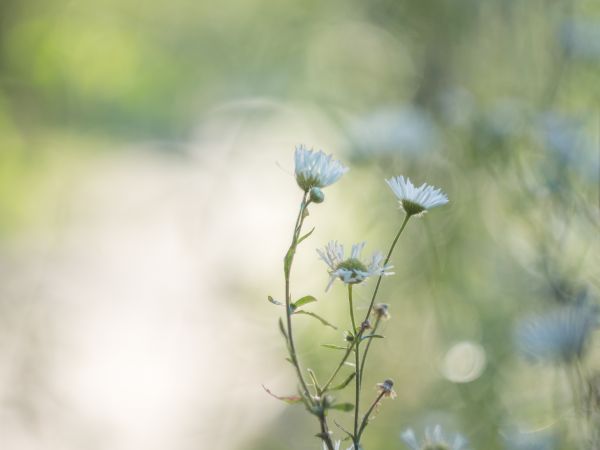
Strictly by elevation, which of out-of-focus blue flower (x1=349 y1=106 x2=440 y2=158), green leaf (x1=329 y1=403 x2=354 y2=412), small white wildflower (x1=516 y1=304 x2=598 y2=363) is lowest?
green leaf (x1=329 y1=403 x2=354 y2=412)

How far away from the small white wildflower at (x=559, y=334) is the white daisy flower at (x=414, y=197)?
6.6 inches

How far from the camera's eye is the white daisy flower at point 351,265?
36 cm

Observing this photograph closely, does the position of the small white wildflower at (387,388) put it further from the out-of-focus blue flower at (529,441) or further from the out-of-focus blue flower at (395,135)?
the out-of-focus blue flower at (395,135)

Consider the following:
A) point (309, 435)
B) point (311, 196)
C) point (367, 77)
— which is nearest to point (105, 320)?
point (309, 435)

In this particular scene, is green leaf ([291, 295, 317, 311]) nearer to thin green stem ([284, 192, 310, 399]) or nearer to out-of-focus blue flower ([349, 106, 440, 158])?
thin green stem ([284, 192, 310, 399])

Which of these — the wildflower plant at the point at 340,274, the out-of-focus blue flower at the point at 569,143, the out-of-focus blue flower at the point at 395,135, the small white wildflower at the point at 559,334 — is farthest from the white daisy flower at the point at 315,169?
the out-of-focus blue flower at the point at 395,135

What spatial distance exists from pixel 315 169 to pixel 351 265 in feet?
0.18

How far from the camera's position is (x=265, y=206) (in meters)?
2.08

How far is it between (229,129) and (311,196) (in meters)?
2.02

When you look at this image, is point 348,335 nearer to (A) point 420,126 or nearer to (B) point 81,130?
(A) point 420,126

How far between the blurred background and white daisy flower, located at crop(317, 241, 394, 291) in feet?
0.53

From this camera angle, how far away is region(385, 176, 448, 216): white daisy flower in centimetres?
42

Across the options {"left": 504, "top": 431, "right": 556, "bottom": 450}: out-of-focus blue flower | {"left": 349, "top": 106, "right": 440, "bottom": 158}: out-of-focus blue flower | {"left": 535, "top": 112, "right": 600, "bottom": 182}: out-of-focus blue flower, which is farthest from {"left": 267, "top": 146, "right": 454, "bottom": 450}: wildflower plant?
{"left": 349, "top": 106, "right": 440, "bottom": 158}: out-of-focus blue flower

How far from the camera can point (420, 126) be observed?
1081 millimetres
